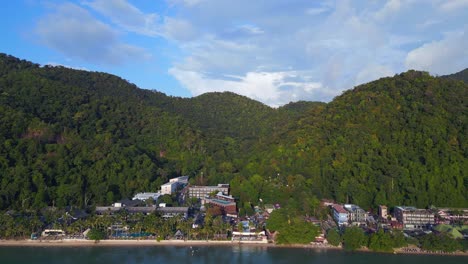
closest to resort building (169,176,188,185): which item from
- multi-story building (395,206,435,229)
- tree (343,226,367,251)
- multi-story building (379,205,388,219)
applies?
multi-story building (379,205,388,219)

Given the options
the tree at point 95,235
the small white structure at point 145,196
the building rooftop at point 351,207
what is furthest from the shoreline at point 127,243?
the small white structure at point 145,196

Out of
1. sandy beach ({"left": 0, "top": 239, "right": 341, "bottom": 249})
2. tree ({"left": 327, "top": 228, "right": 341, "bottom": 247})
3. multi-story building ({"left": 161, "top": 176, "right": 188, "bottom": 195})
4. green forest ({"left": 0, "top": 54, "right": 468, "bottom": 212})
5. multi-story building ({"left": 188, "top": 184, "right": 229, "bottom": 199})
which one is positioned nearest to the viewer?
tree ({"left": 327, "top": 228, "right": 341, "bottom": 247})

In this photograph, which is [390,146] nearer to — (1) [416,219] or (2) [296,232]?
(1) [416,219]

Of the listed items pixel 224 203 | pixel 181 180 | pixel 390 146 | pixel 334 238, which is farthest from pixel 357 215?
pixel 181 180

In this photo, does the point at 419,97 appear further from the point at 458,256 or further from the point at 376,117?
the point at 458,256

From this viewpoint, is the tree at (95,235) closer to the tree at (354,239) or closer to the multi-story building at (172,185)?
the multi-story building at (172,185)

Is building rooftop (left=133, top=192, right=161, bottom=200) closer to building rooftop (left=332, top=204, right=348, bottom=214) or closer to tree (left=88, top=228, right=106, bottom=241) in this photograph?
tree (left=88, top=228, right=106, bottom=241)

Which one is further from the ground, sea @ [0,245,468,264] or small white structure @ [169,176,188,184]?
small white structure @ [169,176,188,184]

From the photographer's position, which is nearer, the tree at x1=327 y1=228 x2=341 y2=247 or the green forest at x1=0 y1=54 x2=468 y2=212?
the tree at x1=327 y1=228 x2=341 y2=247

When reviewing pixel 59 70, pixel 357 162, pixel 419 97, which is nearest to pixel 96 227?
pixel 357 162
